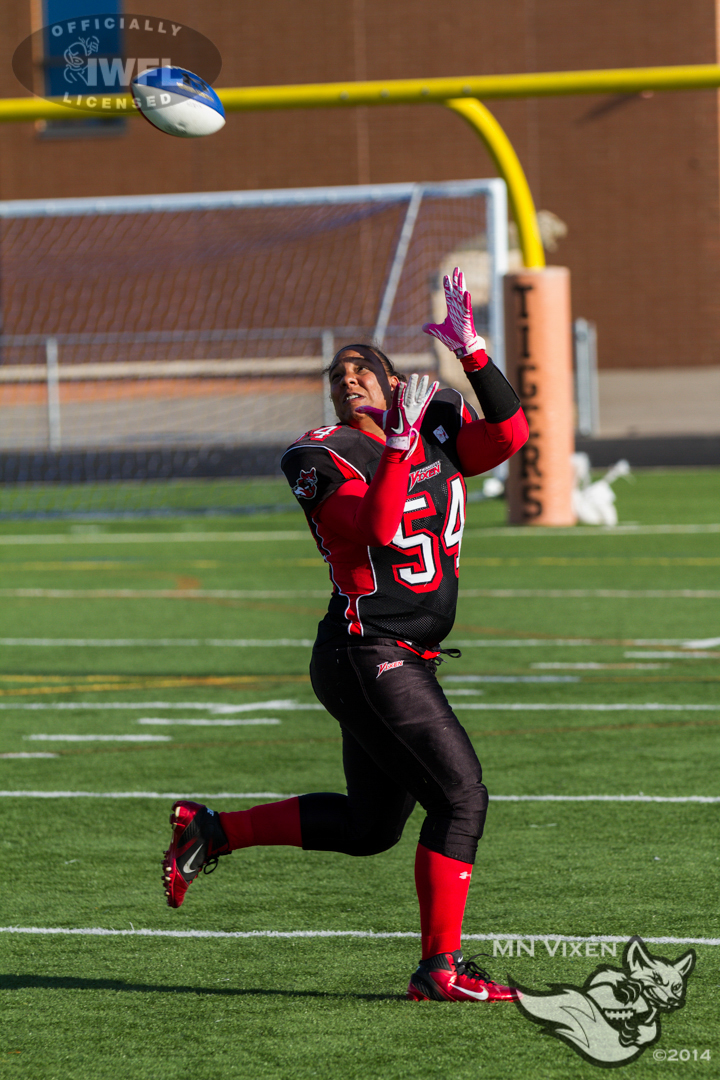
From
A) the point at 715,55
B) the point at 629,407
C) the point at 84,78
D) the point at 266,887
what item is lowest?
the point at 266,887

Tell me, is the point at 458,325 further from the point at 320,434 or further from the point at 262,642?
the point at 262,642

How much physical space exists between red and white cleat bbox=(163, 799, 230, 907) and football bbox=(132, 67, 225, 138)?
11.0ft

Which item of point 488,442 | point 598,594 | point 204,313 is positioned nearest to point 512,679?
point 598,594

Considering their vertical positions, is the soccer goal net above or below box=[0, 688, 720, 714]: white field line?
above

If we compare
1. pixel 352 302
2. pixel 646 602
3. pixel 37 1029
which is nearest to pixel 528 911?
pixel 37 1029

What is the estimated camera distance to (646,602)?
11945 millimetres

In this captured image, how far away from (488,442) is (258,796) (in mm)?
2721

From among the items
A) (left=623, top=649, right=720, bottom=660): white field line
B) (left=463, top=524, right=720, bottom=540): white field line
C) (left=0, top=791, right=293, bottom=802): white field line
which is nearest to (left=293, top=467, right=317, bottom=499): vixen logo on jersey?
(left=0, top=791, right=293, bottom=802): white field line

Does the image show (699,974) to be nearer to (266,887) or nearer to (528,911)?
(528,911)

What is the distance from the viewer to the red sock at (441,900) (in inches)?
168

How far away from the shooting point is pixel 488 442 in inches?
177

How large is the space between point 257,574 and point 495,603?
9.34 ft

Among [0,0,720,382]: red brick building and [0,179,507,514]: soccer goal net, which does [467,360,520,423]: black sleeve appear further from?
[0,0,720,382]: red brick building

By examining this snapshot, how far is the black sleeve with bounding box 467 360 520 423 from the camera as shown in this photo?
448 centimetres
